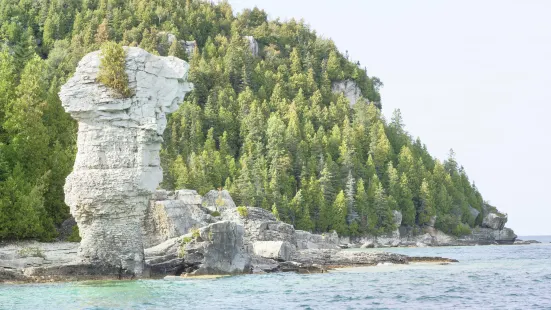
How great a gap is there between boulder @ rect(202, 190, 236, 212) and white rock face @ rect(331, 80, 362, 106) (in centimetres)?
8458

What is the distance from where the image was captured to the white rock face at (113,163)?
3600 centimetres

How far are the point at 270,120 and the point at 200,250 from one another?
68267mm

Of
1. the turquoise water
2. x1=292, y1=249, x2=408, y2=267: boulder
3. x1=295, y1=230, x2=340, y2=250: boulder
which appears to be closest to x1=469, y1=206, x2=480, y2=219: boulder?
x1=295, y1=230, x2=340, y2=250: boulder

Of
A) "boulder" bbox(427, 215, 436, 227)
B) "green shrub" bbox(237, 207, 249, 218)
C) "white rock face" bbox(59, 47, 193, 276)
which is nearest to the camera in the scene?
"white rock face" bbox(59, 47, 193, 276)

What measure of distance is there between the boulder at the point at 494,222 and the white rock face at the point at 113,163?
91009 mm

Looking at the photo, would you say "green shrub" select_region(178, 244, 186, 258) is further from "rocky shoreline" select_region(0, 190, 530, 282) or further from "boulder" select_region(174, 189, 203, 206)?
"boulder" select_region(174, 189, 203, 206)

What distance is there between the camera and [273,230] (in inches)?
1998

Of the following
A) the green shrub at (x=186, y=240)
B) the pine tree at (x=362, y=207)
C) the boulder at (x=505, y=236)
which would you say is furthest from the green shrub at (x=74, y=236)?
the boulder at (x=505, y=236)

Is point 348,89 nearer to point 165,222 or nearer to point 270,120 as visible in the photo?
point 270,120

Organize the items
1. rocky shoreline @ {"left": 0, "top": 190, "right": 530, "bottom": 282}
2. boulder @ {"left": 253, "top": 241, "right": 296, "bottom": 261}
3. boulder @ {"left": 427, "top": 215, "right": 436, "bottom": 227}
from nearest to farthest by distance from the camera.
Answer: rocky shoreline @ {"left": 0, "top": 190, "right": 530, "bottom": 282}, boulder @ {"left": 253, "top": 241, "right": 296, "bottom": 261}, boulder @ {"left": 427, "top": 215, "right": 436, "bottom": 227}

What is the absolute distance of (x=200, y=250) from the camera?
3856 cm

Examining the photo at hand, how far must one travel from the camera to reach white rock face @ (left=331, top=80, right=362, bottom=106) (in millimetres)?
138500

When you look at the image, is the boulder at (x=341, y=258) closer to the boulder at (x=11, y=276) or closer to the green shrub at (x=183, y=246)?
the green shrub at (x=183, y=246)

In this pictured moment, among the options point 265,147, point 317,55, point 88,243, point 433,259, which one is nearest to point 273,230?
point 433,259
